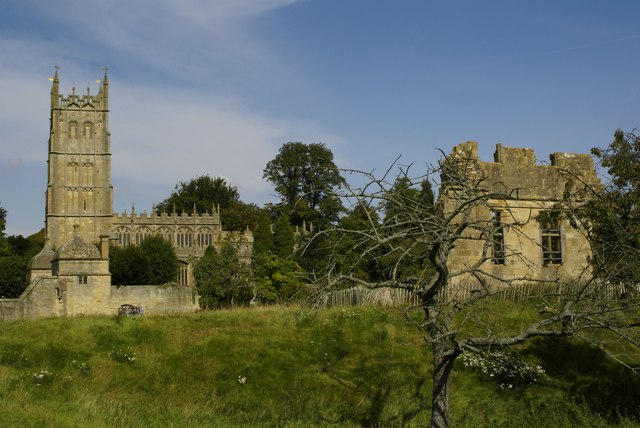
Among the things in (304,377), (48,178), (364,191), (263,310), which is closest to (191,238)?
(48,178)

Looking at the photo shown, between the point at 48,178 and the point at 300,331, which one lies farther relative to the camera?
the point at 48,178

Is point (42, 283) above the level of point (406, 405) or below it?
above

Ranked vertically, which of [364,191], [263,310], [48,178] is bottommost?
[263,310]

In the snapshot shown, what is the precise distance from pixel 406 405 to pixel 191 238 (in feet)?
214

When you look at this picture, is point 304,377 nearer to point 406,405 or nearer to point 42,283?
point 406,405

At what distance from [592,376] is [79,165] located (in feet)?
251

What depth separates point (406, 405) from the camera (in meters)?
16.2

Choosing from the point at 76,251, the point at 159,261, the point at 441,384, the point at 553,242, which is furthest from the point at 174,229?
the point at 441,384

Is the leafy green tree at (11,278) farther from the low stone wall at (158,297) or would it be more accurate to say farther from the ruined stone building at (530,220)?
the ruined stone building at (530,220)

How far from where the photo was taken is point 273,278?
49.6 meters

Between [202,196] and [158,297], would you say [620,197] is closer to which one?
[158,297]

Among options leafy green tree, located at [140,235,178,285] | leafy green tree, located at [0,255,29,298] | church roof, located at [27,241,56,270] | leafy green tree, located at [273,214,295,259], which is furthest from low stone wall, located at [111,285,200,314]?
leafy green tree, located at [273,214,295,259]

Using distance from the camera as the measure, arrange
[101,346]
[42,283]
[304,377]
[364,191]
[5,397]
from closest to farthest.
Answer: [364,191]
[5,397]
[304,377]
[101,346]
[42,283]

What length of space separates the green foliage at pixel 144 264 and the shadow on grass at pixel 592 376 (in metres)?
40.5
